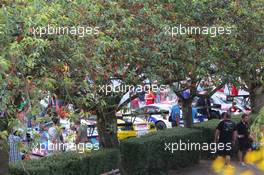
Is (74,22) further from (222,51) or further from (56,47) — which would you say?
(222,51)

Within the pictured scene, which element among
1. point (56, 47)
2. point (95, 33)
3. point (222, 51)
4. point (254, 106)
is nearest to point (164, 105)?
point (254, 106)

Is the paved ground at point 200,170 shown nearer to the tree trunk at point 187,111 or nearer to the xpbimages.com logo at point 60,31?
the tree trunk at point 187,111

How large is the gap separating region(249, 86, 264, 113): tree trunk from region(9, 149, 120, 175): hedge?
560cm

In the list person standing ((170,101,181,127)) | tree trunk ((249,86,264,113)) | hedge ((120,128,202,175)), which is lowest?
hedge ((120,128,202,175))

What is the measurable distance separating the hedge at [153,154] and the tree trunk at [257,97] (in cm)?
276

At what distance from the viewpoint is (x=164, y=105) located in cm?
2447

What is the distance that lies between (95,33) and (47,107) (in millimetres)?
2523

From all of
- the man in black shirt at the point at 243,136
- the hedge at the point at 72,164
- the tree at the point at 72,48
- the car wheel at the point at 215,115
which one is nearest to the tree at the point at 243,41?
the tree at the point at 72,48

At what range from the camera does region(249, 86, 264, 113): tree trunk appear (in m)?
14.9

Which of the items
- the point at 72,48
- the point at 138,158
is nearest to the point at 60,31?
the point at 72,48

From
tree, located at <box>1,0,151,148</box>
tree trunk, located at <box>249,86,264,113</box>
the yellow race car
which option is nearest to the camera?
tree, located at <box>1,0,151,148</box>

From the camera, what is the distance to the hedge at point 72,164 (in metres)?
8.69

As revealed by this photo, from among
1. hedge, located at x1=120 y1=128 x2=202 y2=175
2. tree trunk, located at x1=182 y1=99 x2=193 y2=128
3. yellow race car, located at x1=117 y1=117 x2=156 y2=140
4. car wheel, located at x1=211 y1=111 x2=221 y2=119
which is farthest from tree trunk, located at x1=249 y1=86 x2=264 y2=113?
car wheel, located at x1=211 y1=111 x2=221 y2=119

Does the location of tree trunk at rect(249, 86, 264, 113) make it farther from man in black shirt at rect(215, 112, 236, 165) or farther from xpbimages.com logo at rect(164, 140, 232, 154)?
man in black shirt at rect(215, 112, 236, 165)
